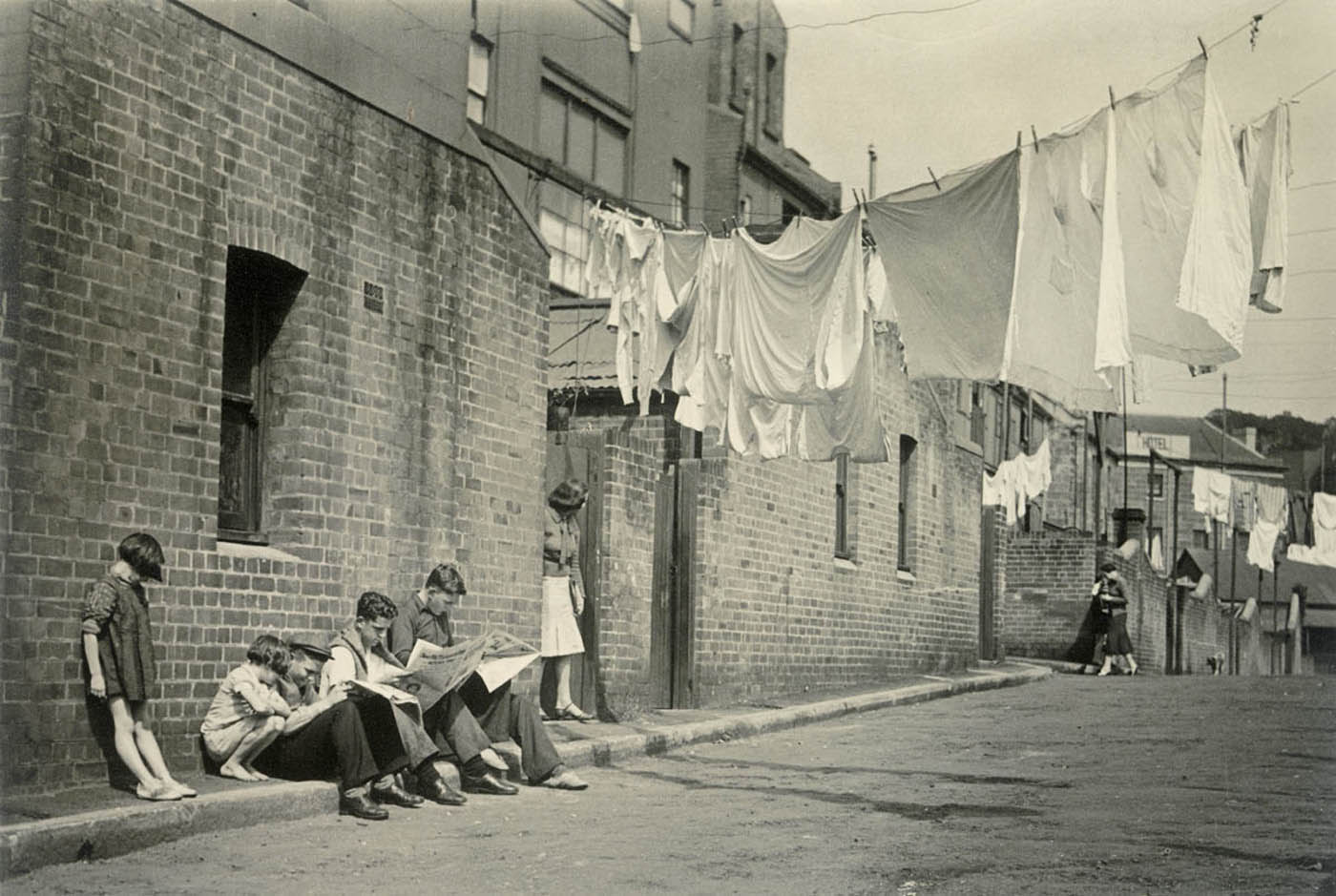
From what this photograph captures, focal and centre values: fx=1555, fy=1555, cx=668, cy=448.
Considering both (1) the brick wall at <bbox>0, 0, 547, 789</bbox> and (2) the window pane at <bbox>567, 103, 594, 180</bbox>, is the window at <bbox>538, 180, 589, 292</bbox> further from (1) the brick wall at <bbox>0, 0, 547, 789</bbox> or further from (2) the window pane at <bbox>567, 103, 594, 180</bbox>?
(1) the brick wall at <bbox>0, 0, 547, 789</bbox>

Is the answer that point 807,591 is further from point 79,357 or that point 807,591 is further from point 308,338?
point 79,357

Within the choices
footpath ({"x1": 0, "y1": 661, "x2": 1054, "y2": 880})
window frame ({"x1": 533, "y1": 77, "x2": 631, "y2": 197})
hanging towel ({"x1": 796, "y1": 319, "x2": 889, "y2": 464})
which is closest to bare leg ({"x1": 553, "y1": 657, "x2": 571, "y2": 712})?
footpath ({"x1": 0, "y1": 661, "x2": 1054, "y2": 880})

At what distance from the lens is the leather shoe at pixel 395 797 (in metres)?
8.95

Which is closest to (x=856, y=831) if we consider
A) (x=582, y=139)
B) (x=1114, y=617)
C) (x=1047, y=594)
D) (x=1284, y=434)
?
(x=1114, y=617)

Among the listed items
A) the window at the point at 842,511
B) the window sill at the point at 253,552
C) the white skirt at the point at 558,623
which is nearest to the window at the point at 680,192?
the window at the point at 842,511

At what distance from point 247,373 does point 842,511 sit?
1039cm

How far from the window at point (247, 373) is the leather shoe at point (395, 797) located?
6.73ft

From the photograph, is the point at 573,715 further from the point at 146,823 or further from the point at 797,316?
the point at 146,823

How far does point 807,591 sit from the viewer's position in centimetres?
1789

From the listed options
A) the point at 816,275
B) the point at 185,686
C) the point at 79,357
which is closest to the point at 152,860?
the point at 185,686

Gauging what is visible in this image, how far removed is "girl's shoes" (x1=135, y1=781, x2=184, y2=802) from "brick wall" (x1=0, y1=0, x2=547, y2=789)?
39cm

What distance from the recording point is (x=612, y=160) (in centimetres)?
2756

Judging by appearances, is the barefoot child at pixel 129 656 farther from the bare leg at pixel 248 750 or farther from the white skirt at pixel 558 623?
the white skirt at pixel 558 623

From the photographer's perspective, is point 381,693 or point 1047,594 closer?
point 381,693
